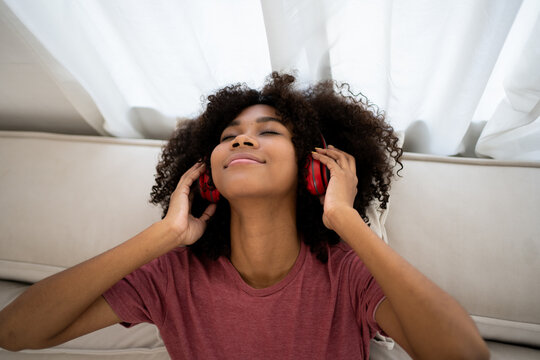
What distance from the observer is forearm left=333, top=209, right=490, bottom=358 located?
753 millimetres

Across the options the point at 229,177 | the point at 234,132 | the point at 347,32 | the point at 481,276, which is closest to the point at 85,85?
the point at 234,132

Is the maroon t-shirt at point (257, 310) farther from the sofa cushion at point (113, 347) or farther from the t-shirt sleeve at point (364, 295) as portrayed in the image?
the sofa cushion at point (113, 347)

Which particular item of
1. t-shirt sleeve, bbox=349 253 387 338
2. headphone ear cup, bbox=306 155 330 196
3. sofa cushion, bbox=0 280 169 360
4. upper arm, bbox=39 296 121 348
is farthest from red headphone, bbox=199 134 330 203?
sofa cushion, bbox=0 280 169 360

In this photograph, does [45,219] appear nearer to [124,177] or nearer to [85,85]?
[124,177]

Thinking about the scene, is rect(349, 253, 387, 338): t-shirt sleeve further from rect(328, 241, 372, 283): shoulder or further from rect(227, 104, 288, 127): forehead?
rect(227, 104, 288, 127): forehead

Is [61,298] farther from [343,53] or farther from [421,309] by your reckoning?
[343,53]

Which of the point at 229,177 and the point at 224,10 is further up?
the point at 224,10

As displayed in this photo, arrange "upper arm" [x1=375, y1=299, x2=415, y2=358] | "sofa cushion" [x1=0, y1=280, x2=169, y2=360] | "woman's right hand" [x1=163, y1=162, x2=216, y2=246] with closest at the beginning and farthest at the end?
1. "upper arm" [x1=375, y1=299, x2=415, y2=358]
2. "woman's right hand" [x1=163, y1=162, x2=216, y2=246]
3. "sofa cushion" [x1=0, y1=280, x2=169, y2=360]

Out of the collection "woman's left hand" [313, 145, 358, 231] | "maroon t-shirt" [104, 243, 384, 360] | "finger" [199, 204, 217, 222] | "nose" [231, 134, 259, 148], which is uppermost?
"nose" [231, 134, 259, 148]

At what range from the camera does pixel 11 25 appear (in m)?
1.49

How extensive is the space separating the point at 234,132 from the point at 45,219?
1.06 m

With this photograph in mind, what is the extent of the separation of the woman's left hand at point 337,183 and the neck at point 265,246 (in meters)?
0.18

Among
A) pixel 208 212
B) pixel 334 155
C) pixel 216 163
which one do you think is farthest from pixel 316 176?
pixel 208 212

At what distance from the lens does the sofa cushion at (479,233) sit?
1230 millimetres
